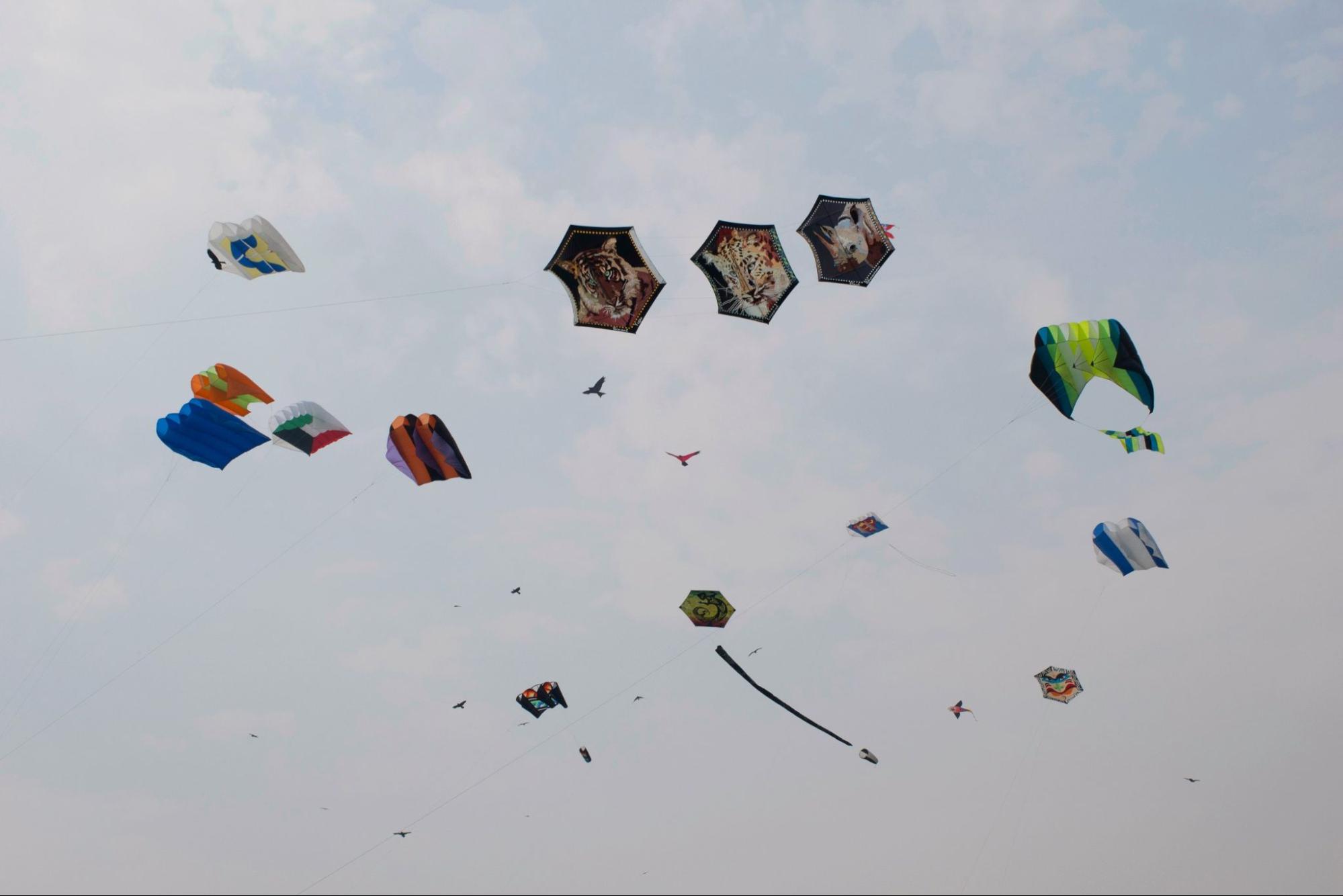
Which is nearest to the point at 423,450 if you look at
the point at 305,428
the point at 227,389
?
the point at 305,428

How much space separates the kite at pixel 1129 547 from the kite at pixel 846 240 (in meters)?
13.7

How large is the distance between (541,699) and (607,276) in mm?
17102

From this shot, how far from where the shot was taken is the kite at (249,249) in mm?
30812

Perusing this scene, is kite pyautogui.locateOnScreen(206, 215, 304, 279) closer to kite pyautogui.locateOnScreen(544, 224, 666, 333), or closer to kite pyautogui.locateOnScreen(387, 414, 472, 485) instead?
kite pyautogui.locateOnScreen(387, 414, 472, 485)

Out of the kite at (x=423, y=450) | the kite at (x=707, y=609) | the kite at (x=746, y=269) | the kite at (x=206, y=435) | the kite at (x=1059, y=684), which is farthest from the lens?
the kite at (x=1059, y=684)

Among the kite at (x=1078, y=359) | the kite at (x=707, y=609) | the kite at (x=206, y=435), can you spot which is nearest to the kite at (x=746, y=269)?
the kite at (x=1078, y=359)

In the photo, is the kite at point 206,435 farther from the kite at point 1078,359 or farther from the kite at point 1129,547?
the kite at point 1129,547

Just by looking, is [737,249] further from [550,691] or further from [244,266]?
[550,691]

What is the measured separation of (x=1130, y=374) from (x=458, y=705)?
90.4 feet

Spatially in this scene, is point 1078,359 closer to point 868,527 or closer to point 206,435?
point 868,527

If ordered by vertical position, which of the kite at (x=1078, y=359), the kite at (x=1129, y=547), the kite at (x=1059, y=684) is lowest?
the kite at (x=1059, y=684)

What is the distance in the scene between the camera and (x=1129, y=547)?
36.2m

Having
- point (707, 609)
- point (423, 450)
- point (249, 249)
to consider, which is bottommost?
point (707, 609)

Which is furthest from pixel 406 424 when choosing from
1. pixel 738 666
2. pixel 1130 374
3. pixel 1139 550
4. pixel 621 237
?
pixel 1139 550
